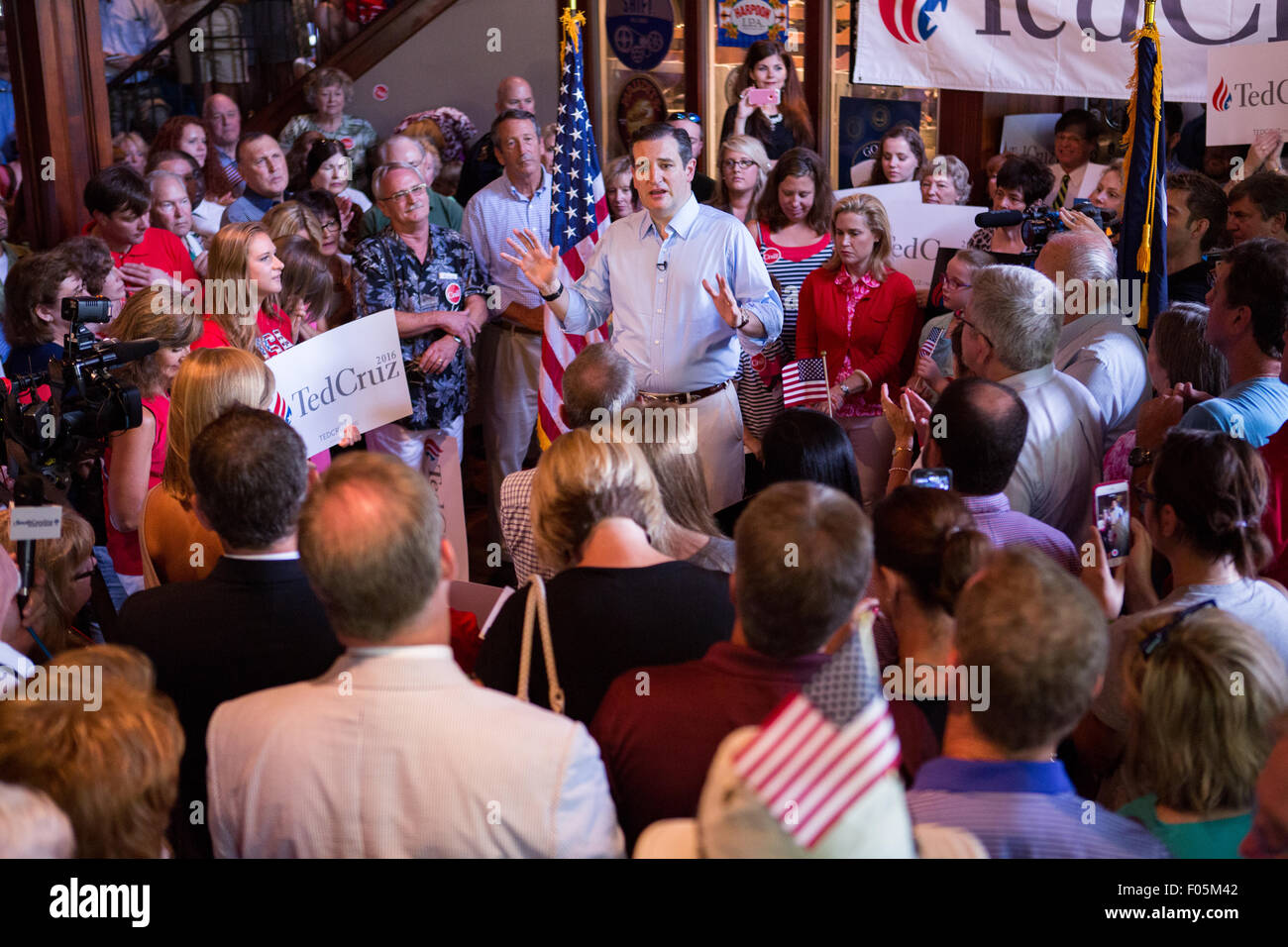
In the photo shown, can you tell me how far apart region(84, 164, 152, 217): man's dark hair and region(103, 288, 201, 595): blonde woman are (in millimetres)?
1356

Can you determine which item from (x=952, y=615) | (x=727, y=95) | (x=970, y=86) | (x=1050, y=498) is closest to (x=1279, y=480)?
(x=1050, y=498)

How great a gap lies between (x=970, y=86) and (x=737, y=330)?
1665 mm

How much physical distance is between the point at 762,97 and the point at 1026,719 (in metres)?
5.06

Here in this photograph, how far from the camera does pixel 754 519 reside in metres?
1.67

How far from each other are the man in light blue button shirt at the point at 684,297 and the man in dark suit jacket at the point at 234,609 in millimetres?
2002

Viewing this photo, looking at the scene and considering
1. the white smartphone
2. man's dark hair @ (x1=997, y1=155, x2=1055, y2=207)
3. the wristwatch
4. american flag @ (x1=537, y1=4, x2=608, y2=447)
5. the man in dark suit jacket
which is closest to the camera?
the man in dark suit jacket

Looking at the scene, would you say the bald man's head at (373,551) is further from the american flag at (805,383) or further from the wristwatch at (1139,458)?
the american flag at (805,383)

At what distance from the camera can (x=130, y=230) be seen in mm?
4484

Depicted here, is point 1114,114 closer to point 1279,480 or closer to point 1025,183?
point 1025,183

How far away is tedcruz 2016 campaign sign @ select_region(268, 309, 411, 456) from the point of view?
3.50 m

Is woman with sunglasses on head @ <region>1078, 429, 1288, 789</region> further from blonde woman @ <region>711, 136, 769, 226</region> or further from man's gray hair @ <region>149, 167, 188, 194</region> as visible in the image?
man's gray hair @ <region>149, 167, 188, 194</region>

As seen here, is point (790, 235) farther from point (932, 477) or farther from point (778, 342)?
point (932, 477)

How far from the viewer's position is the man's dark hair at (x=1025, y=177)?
4828mm

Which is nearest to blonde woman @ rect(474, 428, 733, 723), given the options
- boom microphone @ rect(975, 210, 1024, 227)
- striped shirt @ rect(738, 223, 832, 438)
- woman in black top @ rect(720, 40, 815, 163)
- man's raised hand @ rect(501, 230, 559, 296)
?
man's raised hand @ rect(501, 230, 559, 296)
